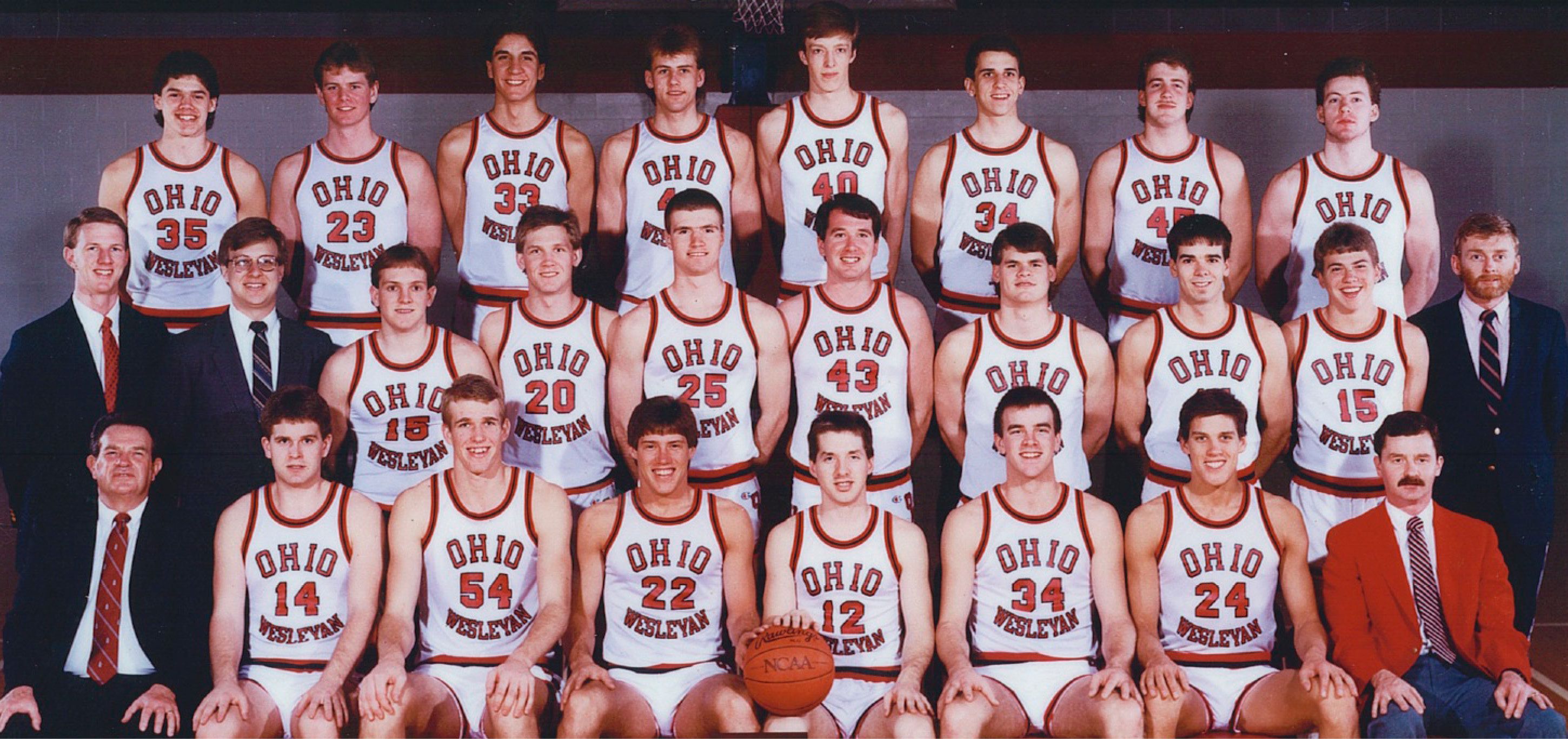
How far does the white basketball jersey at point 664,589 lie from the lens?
4773mm

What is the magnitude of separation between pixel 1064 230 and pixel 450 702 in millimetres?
2859

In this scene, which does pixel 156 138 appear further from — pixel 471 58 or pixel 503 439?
pixel 503 439

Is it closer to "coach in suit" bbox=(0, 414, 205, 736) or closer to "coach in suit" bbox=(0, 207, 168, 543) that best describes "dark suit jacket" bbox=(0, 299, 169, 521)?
"coach in suit" bbox=(0, 207, 168, 543)

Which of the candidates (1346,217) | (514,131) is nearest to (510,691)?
(514,131)

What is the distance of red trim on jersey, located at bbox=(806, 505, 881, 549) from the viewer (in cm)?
479

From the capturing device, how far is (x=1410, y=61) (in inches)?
268

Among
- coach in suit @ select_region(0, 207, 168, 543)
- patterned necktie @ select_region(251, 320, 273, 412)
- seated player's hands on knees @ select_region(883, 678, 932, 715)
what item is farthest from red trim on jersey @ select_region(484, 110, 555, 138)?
seated player's hands on knees @ select_region(883, 678, 932, 715)

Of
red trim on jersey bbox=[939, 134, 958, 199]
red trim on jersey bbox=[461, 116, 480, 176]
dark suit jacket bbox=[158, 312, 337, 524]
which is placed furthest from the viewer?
red trim on jersey bbox=[461, 116, 480, 176]

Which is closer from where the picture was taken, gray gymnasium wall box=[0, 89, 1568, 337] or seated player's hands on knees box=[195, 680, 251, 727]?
seated player's hands on knees box=[195, 680, 251, 727]

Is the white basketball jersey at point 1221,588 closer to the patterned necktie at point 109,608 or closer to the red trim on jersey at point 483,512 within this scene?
the red trim on jersey at point 483,512

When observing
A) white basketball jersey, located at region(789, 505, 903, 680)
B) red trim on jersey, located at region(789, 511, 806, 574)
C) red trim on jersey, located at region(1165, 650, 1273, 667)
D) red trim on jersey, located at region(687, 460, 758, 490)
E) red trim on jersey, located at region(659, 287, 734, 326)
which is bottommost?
red trim on jersey, located at region(1165, 650, 1273, 667)

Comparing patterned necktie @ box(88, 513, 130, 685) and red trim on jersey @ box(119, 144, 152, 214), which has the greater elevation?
red trim on jersey @ box(119, 144, 152, 214)

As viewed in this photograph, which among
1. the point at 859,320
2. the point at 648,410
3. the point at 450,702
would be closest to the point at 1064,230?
the point at 859,320

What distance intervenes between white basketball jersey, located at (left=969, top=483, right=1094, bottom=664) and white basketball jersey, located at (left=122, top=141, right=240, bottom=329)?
3127 millimetres
